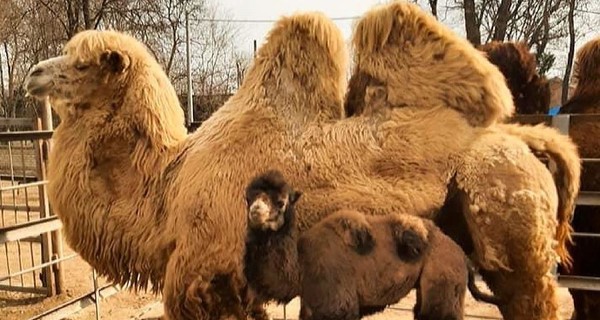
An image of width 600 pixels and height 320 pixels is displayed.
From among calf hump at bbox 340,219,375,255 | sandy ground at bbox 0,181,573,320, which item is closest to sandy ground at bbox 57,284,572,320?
sandy ground at bbox 0,181,573,320

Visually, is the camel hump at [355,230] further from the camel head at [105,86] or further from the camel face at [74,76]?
the camel face at [74,76]

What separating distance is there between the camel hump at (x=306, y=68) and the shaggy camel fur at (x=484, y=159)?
4.0 inches

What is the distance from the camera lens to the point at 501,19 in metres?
17.6

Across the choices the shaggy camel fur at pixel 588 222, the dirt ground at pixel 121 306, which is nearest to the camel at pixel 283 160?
Answer: the shaggy camel fur at pixel 588 222

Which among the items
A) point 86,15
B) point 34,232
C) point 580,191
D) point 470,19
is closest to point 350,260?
point 580,191

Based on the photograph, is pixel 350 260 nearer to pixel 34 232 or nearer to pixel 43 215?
pixel 34 232

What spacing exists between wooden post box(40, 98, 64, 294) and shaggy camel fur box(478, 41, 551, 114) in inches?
148

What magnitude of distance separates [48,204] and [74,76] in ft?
11.3

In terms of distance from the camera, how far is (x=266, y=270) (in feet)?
7.67

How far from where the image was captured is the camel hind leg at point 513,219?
8.50ft

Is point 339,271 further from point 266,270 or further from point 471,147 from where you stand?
point 471,147

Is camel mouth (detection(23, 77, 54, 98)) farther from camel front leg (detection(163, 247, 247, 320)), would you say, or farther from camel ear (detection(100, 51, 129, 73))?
camel front leg (detection(163, 247, 247, 320))

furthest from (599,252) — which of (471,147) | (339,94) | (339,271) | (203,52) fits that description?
(203,52)

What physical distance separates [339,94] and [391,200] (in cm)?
62
